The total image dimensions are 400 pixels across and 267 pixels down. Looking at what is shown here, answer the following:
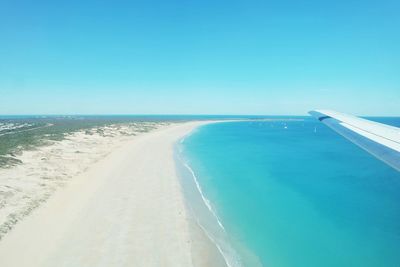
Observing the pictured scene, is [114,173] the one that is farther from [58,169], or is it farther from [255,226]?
[255,226]

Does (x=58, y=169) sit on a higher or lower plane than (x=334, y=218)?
higher

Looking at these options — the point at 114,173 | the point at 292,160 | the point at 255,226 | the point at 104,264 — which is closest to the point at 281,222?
the point at 255,226

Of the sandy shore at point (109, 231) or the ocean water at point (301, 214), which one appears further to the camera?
the ocean water at point (301, 214)

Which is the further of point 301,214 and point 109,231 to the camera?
point 301,214

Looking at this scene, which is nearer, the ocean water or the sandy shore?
the sandy shore

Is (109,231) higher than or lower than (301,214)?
higher

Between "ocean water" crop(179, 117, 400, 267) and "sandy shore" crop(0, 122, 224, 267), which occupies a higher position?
"sandy shore" crop(0, 122, 224, 267)

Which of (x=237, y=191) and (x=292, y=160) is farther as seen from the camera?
(x=292, y=160)

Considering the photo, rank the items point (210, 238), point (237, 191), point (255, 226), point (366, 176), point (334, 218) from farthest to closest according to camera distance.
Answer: point (366, 176), point (237, 191), point (334, 218), point (255, 226), point (210, 238)
